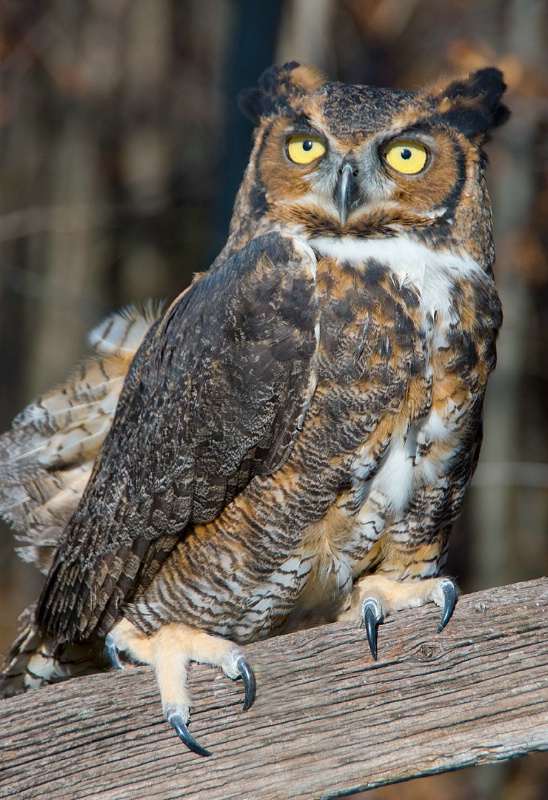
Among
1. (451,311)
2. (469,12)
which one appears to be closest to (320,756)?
(451,311)

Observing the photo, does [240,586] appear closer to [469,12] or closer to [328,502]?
[328,502]

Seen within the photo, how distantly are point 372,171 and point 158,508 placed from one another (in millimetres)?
870

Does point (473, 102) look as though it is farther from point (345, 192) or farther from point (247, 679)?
point (247, 679)

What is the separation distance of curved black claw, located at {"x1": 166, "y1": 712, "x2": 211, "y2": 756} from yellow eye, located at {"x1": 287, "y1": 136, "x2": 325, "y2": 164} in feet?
3.90

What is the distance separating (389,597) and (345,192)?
895 mm

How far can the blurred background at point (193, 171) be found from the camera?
4969 mm

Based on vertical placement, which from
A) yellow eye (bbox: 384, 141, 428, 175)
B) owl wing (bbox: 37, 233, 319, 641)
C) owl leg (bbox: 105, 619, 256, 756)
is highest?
yellow eye (bbox: 384, 141, 428, 175)

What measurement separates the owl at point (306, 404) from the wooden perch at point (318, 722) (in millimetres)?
56

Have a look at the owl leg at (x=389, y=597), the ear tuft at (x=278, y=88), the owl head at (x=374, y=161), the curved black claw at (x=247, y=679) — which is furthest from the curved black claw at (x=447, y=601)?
the ear tuft at (x=278, y=88)

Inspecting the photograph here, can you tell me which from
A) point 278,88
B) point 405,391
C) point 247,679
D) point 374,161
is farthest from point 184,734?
point 278,88

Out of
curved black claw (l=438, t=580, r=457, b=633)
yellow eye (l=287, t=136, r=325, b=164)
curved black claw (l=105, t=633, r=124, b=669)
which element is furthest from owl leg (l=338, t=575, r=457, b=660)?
yellow eye (l=287, t=136, r=325, b=164)

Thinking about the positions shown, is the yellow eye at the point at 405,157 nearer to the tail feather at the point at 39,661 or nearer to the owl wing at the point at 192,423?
the owl wing at the point at 192,423

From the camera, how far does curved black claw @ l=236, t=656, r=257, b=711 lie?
167 cm

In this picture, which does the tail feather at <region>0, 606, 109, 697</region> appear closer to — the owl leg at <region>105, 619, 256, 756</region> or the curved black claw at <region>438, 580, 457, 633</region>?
the owl leg at <region>105, 619, 256, 756</region>
